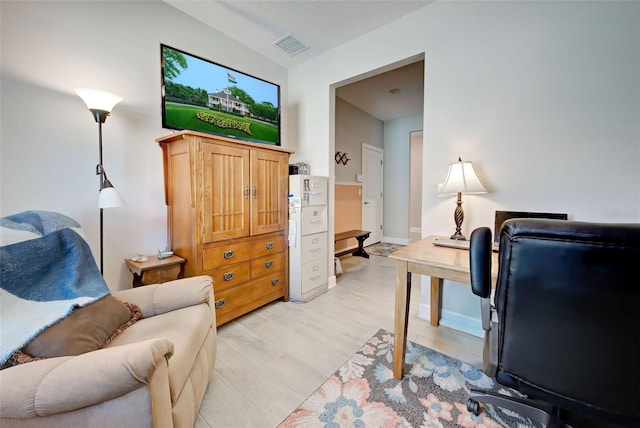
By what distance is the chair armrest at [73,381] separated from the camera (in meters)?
0.68

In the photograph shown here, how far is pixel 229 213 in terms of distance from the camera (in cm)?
204

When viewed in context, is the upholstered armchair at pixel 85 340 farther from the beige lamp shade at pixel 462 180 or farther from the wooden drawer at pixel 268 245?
the beige lamp shade at pixel 462 180

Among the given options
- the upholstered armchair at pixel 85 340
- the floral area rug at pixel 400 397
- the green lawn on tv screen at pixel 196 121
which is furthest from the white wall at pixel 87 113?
the floral area rug at pixel 400 397

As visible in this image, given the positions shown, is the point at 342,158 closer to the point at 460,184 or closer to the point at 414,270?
the point at 460,184

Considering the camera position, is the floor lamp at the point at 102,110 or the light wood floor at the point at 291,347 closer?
the light wood floor at the point at 291,347

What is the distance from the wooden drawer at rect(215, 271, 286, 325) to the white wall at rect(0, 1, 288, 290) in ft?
2.50

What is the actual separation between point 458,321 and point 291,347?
1.38 m

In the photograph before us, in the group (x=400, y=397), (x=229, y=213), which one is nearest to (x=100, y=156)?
(x=229, y=213)

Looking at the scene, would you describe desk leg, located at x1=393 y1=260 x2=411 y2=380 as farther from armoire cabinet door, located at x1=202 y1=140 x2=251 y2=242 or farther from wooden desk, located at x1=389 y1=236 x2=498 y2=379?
armoire cabinet door, located at x1=202 y1=140 x2=251 y2=242

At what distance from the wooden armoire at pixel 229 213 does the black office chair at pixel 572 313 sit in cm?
175

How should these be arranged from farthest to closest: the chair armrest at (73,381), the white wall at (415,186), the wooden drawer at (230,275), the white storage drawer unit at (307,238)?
the white wall at (415,186) → the white storage drawer unit at (307,238) → the wooden drawer at (230,275) → the chair armrest at (73,381)

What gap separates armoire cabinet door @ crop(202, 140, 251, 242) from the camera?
6.15 feet

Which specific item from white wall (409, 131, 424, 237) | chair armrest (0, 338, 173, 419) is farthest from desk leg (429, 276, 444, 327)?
white wall (409, 131, 424, 237)

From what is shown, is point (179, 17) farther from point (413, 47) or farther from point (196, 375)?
point (196, 375)
